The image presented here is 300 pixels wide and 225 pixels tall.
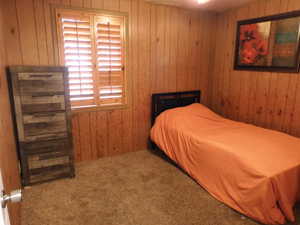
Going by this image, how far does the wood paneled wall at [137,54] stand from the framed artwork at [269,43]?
0.64 m

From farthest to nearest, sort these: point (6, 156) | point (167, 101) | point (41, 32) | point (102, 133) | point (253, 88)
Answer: point (167, 101) < point (253, 88) < point (102, 133) < point (41, 32) < point (6, 156)

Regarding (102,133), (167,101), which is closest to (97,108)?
(102,133)

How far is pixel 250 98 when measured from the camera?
11.0 feet

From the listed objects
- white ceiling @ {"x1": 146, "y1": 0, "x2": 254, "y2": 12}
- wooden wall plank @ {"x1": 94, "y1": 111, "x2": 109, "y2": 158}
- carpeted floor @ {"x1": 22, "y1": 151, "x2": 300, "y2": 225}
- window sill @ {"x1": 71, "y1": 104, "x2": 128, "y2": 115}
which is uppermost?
white ceiling @ {"x1": 146, "y1": 0, "x2": 254, "y2": 12}

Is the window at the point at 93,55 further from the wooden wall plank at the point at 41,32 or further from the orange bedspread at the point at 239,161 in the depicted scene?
the orange bedspread at the point at 239,161

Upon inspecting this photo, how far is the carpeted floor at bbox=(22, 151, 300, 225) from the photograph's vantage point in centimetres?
198

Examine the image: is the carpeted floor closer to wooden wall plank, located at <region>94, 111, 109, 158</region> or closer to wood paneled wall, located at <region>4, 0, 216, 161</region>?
wooden wall plank, located at <region>94, 111, 109, 158</region>

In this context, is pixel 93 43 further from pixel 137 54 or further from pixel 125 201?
pixel 125 201

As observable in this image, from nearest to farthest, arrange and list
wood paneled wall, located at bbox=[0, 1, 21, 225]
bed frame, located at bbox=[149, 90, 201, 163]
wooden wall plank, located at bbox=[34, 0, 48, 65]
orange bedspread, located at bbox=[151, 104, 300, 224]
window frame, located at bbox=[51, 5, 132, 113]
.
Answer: wood paneled wall, located at bbox=[0, 1, 21, 225] → orange bedspread, located at bbox=[151, 104, 300, 224] → wooden wall plank, located at bbox=[34, 0, 48, 65] → window frame, located at bbox=[51, 5, 132, 113] → bed frame, located at bbox=[149, 90, 201, 163]

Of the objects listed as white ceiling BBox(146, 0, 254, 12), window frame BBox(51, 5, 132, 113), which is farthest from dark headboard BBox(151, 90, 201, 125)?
white ceiling BBox(146, 0, 254, 12)

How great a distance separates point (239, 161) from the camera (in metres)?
2.07

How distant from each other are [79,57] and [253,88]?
8.65ft

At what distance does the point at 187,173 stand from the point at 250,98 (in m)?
1.63

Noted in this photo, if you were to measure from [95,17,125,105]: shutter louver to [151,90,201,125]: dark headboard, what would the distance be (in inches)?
23.7
